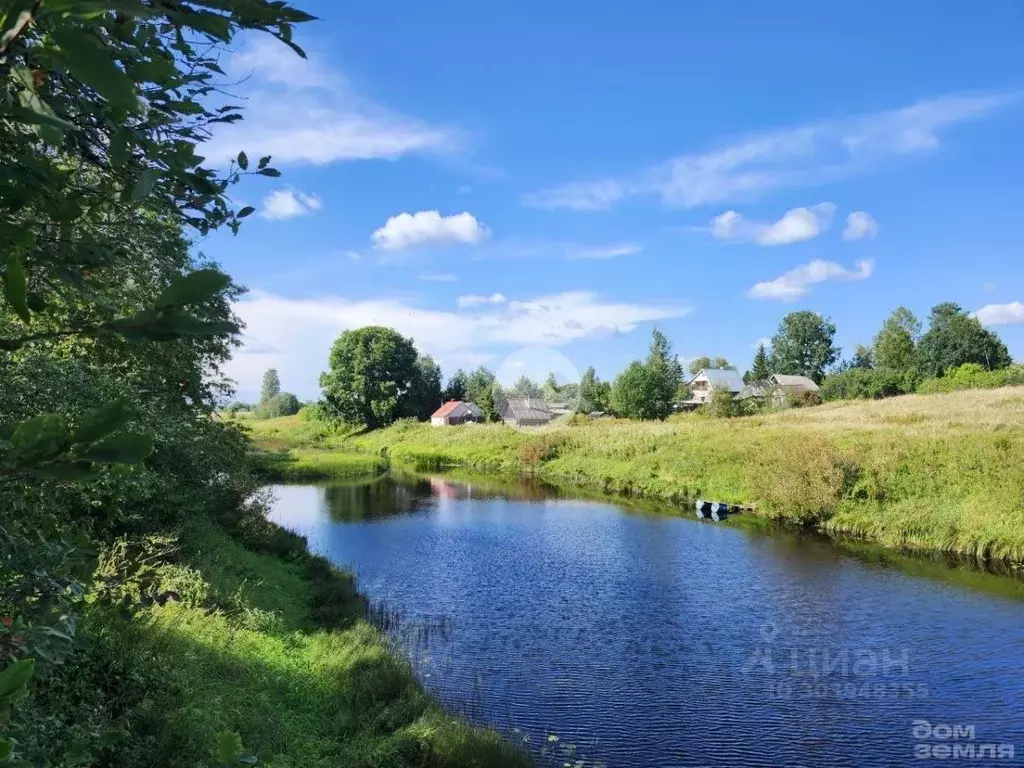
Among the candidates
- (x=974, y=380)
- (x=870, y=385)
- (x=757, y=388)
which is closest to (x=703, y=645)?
(x=974, y=380)

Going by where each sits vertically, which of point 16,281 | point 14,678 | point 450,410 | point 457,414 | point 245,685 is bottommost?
point 245,685

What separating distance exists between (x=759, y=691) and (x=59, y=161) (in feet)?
40.4

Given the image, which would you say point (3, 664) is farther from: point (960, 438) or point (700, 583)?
point (960, 438)

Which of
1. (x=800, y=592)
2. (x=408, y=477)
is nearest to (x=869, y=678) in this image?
(x=800, y=592)

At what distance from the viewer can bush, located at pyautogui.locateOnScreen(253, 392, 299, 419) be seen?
11957cm

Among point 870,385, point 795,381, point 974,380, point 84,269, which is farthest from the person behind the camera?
point 795,381

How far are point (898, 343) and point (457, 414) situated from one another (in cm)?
5700

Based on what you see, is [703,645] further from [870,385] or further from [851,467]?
[870,385]

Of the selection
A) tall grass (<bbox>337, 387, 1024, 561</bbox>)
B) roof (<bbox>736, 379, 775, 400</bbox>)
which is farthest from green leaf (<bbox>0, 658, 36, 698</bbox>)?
roof (<bbox>736, 379, 775, 400</bbox>)

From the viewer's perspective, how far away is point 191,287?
0.99m

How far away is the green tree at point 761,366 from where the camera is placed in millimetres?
103825

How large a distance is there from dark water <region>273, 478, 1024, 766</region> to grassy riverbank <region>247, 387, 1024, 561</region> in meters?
2.82

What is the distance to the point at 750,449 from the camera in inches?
1267

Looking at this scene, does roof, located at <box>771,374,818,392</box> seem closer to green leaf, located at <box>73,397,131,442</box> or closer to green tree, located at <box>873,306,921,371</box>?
green tree, located at <box>873,306,921,371</box>
